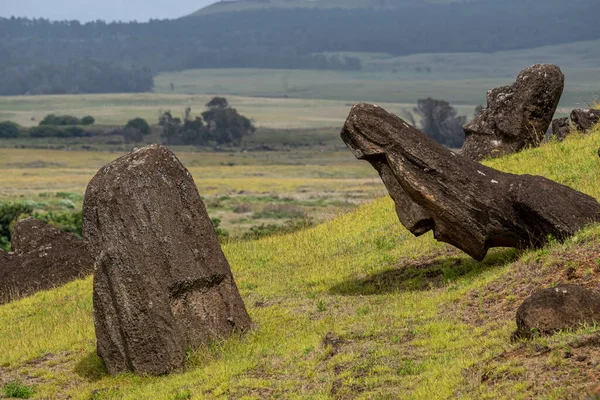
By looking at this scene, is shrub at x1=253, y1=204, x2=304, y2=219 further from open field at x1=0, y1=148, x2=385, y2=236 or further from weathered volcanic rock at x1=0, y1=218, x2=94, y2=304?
weathered volcanic rock at x1=0, y1=218, x2=94, y2=304

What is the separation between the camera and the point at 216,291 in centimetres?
1936

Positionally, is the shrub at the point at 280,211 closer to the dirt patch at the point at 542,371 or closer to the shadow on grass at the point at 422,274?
the shadow on grass at the point at 422,274

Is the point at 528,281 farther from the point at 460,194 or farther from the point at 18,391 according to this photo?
the point at 18,391

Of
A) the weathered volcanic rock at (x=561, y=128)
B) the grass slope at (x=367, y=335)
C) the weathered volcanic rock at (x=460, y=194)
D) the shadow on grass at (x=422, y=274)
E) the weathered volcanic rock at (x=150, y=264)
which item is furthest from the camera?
the weathered volcanic rock at (x=561, y=128)

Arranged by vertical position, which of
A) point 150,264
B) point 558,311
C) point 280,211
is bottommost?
point 280,211

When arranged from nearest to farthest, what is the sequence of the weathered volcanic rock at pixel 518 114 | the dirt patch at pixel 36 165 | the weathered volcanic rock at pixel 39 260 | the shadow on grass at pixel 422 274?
the shadow on grass at pixel 422 274, the weathered volcanic rock at pixel 39 260, the weathered volcanic rock at pixel 518 114, the dirt patch at pixel 36 165

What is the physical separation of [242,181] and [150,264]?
107831mm

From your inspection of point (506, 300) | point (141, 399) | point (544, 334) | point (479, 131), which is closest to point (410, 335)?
point (506, 300)

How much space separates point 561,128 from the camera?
34.4m

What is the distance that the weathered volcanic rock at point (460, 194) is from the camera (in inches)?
795

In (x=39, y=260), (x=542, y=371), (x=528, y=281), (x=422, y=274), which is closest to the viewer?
(x=542, y=371)

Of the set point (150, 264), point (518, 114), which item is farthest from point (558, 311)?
Answer: point (518, 114)

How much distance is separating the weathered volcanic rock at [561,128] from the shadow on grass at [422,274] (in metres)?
11.9

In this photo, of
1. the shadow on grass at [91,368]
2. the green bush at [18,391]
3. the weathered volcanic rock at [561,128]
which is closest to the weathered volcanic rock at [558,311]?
the shadow on grass at [91,368]
